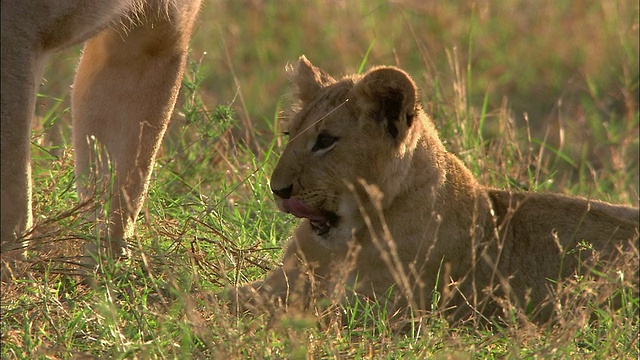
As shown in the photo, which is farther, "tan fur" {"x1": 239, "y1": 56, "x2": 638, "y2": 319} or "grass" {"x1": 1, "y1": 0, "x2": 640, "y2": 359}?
"tan fur" {"x1": 239, "y1": 56, "x2": 638, "y2": 319}

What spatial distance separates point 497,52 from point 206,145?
3.41 m

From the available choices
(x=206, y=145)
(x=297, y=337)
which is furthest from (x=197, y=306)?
(x=206, y=145)

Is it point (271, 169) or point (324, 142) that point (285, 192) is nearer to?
point (324, 142)

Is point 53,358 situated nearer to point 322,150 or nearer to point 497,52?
point 322,150

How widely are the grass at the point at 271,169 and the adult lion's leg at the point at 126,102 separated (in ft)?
0.59

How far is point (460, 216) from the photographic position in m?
3.67

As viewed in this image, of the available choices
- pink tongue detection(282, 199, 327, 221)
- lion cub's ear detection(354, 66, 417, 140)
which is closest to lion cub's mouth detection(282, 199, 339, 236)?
pink tongue detection(282, 199, 327, 221)

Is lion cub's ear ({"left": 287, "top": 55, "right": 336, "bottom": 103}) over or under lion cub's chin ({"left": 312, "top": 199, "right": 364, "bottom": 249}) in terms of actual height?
over

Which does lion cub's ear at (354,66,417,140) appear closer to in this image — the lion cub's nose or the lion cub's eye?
the lion cub's eye

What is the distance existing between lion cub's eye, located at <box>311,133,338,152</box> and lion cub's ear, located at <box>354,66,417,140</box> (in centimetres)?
13

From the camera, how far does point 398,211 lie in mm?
3545

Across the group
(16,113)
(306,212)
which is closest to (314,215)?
(306,212)

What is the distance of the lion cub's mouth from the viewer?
342 centimetres

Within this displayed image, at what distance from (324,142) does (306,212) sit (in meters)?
0.21
